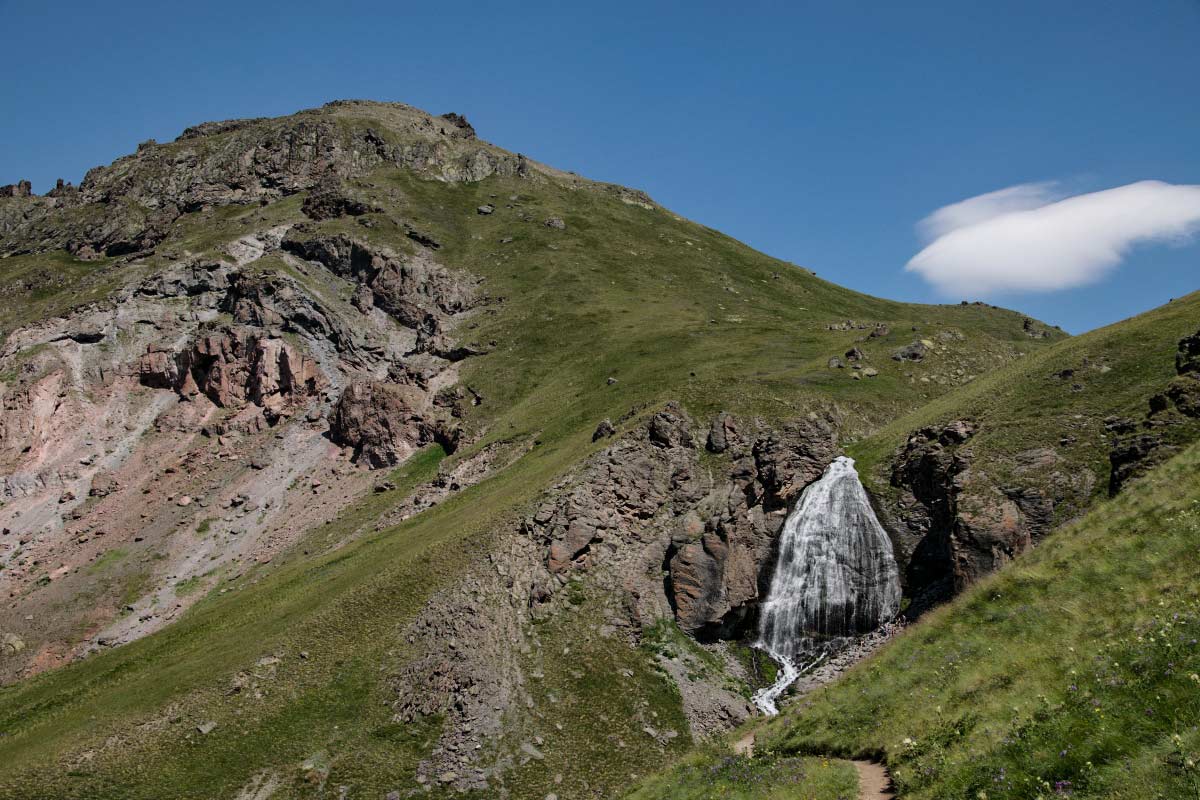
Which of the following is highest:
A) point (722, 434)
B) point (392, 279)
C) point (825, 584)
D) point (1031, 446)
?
point (392, 279)

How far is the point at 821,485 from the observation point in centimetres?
4928

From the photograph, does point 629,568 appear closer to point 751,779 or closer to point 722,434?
point 722,434

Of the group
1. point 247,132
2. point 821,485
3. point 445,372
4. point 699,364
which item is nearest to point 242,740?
point 821,485

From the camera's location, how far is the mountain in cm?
3778

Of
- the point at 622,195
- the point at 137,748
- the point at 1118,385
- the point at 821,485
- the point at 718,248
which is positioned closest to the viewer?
the point at 137,748

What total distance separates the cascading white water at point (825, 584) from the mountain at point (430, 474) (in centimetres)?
138

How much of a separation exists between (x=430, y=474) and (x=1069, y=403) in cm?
6108

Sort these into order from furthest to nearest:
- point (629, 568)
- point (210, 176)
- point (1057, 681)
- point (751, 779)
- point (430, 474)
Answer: point (210, 176) → point (430, 474) → point (629, 568) → point (751, 779) → point (1057, 681)

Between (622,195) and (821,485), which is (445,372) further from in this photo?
(622,195)

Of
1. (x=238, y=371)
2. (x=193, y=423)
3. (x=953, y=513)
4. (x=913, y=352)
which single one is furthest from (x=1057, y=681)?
(x=238, y=371)

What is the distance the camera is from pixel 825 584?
44.6 metres

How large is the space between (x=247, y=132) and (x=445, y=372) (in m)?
112

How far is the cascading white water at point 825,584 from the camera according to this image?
42.8m

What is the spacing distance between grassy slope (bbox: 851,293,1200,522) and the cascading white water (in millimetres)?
3646
